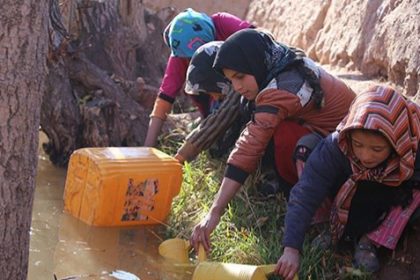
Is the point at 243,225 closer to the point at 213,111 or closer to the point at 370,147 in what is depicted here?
the point at 213,111

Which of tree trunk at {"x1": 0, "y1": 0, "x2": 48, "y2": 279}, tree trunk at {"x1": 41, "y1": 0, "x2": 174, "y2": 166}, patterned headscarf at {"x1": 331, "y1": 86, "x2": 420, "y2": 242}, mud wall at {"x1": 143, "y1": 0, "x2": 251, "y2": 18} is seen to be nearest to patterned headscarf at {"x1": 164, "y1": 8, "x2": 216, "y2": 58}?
tree trunk at {"x1": 41, "y1": 0, "x2": 174, "y2": 166}

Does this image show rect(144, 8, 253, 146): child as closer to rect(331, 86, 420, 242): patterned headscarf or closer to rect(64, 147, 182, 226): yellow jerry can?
rect(64, 147, 182, 226): yellow jerry can

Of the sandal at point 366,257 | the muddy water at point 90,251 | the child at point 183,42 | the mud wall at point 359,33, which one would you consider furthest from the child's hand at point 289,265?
the child at point 183,42

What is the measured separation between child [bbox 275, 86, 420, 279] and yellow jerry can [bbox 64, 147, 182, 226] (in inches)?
44.6

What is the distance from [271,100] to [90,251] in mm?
1278

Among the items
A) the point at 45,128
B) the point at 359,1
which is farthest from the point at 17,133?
the point at 359,1

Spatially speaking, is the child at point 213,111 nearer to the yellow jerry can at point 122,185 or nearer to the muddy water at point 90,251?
the yellow jerry can at point 122,185

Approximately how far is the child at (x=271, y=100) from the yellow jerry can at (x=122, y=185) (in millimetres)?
640

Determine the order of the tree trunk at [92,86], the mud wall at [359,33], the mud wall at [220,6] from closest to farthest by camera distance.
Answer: the mud wall at [359,33] → the tree trunk at [92,86] → the mud wall at [220,6]

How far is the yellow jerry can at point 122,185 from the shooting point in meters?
4.31

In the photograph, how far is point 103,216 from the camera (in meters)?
4.39

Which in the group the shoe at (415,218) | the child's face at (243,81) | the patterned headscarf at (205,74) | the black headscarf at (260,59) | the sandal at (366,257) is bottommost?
the sandal at (366,257)

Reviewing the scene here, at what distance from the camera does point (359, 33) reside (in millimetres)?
5688

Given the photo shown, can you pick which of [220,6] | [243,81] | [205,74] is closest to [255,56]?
[243,81]
